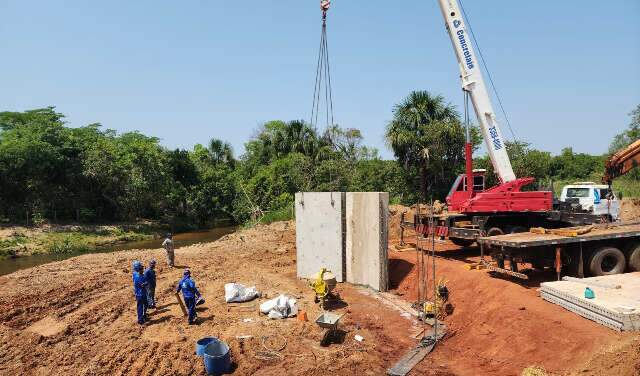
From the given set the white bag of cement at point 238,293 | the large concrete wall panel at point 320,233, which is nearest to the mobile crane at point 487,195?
the large concrete wall panel at point 320,233

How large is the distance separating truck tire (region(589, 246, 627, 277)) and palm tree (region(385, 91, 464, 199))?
54.5 feet

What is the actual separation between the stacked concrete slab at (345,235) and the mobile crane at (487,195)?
10.5 feet

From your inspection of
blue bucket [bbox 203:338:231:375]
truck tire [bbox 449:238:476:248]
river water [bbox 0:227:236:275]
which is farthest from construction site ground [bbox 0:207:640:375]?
river water [bbox 0:227:236:275]

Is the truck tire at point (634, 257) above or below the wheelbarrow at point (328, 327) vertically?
above

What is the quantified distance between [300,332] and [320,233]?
15.3 ft

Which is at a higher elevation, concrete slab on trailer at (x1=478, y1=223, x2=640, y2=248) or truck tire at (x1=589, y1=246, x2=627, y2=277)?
concrete slab on trailer at (x1=478, y1=223, x2=640, y2=248)

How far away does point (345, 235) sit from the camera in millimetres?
13359

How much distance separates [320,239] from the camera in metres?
13.6

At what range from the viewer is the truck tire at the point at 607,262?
34.1ft

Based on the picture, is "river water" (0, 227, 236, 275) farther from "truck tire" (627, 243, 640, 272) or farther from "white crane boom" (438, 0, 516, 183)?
"truck tire" (627, 243, 640, 272)

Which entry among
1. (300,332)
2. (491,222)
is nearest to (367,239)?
(300,332)

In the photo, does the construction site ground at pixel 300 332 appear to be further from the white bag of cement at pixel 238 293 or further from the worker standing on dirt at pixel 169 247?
the worker standing on dirt at pixel 169 247

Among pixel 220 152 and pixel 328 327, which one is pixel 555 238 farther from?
pixel 220 152

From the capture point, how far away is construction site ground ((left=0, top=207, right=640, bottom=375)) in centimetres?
740
